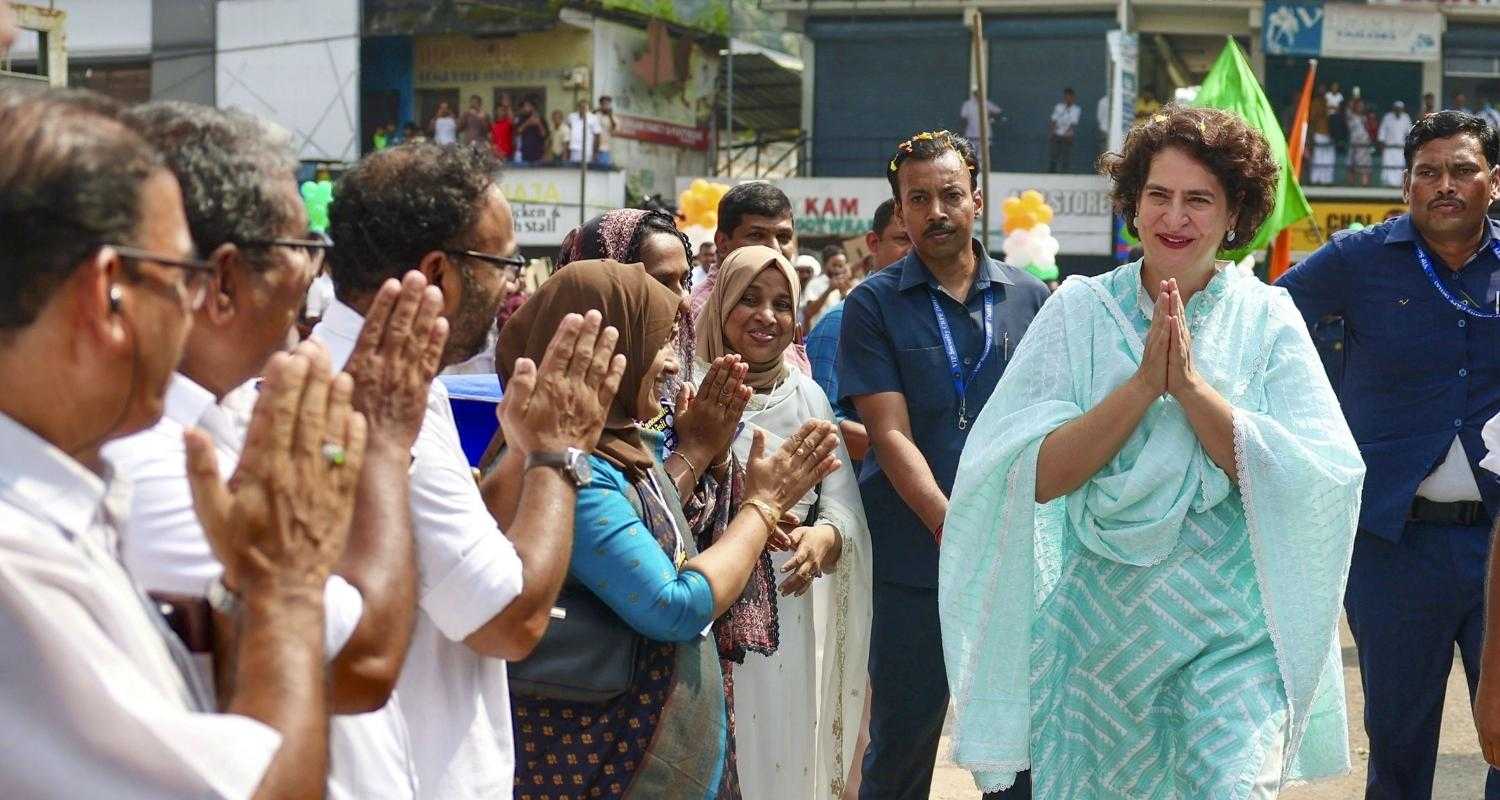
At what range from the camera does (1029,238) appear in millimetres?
14281

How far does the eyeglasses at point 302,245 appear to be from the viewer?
2.33 m

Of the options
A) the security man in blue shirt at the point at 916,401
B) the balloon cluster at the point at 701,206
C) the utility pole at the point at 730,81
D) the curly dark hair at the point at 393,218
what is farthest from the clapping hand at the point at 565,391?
the utility pole at the point at 730,81

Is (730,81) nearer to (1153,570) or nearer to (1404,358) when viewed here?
(1404,358)

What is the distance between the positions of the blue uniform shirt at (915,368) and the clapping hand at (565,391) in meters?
2.47

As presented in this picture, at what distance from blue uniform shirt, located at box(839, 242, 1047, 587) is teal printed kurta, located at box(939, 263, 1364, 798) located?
2.72 ft

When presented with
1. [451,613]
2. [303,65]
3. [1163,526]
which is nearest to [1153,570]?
[1163,526]

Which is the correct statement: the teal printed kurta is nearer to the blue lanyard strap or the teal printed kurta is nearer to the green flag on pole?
the blue lanyard strap

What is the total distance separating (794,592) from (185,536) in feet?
10.3

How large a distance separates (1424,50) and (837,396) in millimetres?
29921

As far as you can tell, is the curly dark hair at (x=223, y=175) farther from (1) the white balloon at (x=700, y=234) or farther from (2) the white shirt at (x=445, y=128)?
(2) the white shirt at (x=445, y=128)

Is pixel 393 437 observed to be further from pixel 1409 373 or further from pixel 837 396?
pixel 1409 373

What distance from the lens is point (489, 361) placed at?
739 cm

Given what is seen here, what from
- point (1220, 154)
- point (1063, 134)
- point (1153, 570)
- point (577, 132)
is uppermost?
point (1063, 134)

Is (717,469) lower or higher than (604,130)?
lower
